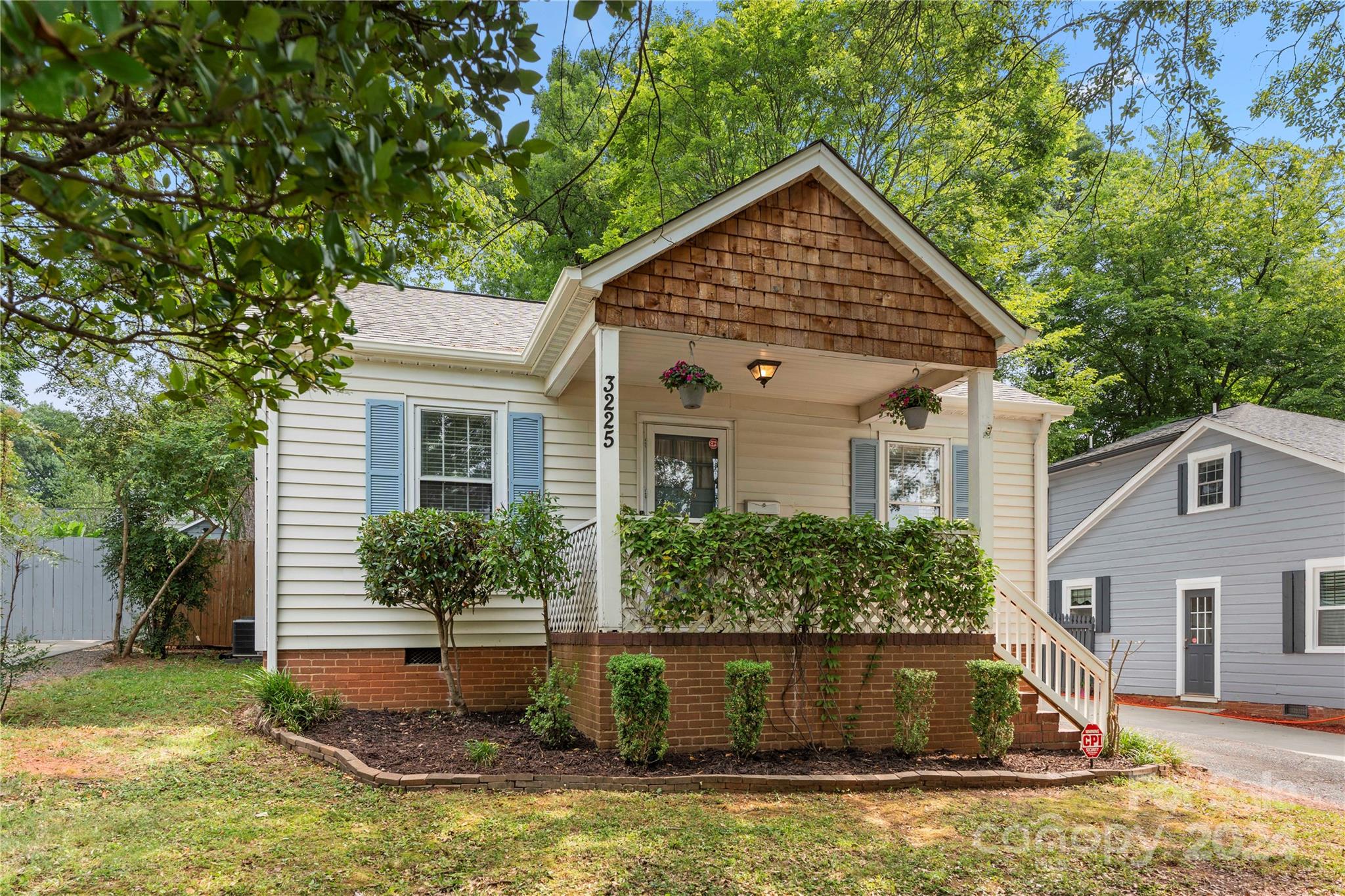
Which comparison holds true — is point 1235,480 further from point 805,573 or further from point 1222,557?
point 805,573

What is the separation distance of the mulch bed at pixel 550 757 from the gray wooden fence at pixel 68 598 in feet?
36.5

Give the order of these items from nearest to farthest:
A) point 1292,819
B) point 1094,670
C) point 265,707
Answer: point 1292,819, point 265,707, point 1094,670

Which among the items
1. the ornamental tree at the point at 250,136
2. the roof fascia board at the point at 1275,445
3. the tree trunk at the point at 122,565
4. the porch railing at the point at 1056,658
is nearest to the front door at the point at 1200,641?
the roof fascia board at the point at 1275,445

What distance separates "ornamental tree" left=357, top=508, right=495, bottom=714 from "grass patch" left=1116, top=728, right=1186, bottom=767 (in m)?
6.24

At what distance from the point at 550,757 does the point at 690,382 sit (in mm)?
3449

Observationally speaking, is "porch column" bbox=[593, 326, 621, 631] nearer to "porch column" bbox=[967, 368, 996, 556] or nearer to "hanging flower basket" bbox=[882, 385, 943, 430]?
"hanging flower basket" bbox=[882, 385, 943, 430]

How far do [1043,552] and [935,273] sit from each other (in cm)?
505

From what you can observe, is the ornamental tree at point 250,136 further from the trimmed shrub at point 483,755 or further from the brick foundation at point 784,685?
the brick foundation at point 784,685

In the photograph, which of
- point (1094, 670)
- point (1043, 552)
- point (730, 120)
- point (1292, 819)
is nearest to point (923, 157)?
point (730, 120)

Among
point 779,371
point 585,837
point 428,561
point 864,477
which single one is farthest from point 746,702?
point 864,477

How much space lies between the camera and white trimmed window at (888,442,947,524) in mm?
11125

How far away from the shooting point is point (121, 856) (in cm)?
467

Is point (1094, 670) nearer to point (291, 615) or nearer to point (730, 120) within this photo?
Answer: point (291, 615)

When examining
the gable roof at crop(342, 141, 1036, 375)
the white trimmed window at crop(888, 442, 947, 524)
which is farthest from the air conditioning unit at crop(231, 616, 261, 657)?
the white trimmed window at crop(888, 442, 947, 524)
